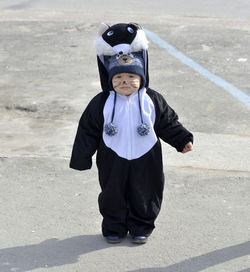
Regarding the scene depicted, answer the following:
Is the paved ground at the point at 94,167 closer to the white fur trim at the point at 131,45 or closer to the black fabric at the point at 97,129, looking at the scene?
the black fabric at the point at 97,129

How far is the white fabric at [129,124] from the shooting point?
4824mm

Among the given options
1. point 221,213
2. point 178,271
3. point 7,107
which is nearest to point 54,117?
point 7,107

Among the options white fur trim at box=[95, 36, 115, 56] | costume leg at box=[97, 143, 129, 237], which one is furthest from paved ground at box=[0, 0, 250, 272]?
white fur trim at box=[95, 36, 115, 56]

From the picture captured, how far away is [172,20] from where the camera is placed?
38.1ft

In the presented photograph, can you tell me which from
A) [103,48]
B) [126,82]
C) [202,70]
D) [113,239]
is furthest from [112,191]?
[202,70]

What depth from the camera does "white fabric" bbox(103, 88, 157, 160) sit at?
4.82 meters

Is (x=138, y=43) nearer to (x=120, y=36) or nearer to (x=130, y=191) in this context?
(x=120, y=36)

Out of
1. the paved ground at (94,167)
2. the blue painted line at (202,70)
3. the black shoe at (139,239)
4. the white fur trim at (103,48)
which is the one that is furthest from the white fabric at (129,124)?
the blue painted line at (202,70)

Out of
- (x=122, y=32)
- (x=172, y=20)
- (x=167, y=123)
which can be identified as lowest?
(x=172, y=20)

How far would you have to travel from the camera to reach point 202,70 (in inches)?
358

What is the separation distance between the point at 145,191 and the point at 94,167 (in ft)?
4.56

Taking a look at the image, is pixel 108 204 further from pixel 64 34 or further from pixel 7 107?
pixel 64 34

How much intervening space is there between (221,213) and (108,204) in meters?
0.97

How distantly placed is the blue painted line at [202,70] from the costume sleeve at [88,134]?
132 inches
